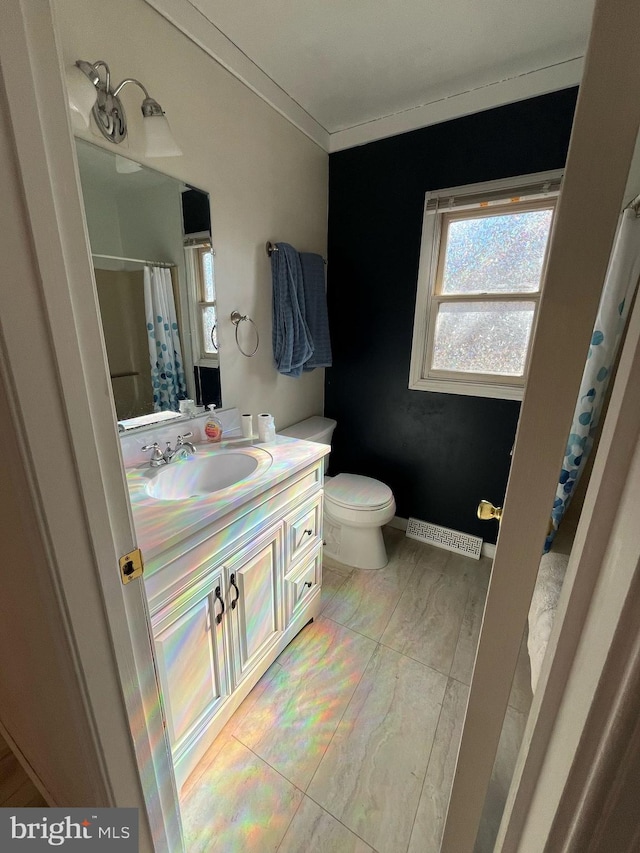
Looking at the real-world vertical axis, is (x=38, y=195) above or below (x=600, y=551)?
above

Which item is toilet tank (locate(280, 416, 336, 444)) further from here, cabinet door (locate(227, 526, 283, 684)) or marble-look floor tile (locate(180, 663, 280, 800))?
marble-look floor tile (locate(180, 663, 280, 800))

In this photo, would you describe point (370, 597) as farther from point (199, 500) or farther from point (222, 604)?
point (199, 500)

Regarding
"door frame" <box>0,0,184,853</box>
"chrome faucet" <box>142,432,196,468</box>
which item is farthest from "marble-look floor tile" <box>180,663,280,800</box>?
"chrome faucet" <box>142,432,196,468</box>

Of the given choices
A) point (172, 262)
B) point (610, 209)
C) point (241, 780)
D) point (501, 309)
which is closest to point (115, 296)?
point (172, 262)

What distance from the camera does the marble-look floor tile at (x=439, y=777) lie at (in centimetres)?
99

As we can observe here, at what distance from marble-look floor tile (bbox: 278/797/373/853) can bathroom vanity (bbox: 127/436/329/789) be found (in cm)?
35

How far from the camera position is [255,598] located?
4.09ft

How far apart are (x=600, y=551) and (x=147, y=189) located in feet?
5.36

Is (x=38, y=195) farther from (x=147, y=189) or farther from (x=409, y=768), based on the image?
(x=409, y=768)

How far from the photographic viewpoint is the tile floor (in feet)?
3.30

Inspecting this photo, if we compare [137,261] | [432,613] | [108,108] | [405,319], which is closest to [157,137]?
[108,108]

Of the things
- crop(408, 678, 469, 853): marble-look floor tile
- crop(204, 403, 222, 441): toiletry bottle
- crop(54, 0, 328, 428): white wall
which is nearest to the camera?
crop(408, 678, 469, 853): marble-look floor tile

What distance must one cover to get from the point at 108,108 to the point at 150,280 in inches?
19.7

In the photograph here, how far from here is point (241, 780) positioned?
1.12m
